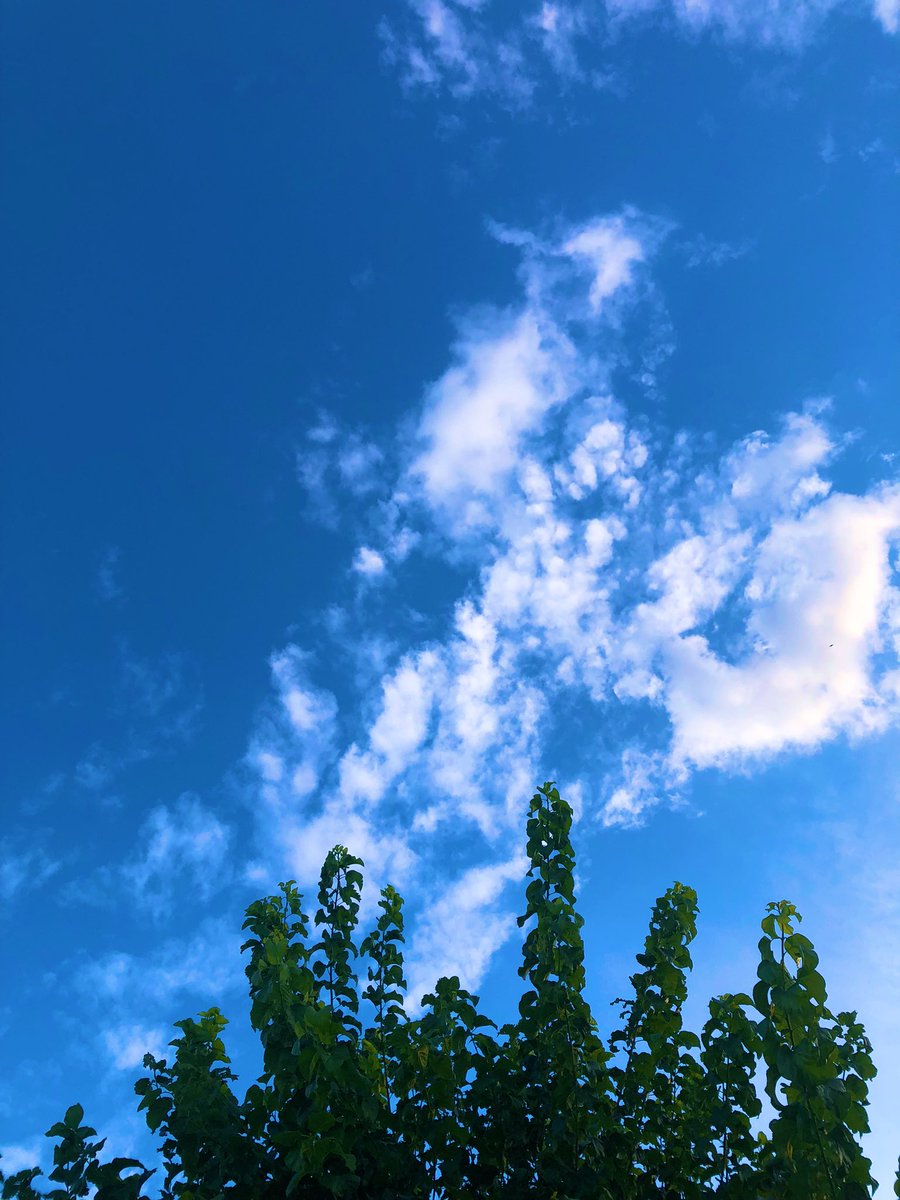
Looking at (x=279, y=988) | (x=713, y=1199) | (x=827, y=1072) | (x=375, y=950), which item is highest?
(x=375, y=950)

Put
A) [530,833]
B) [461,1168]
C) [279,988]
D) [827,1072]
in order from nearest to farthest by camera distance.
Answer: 1. [827,1072]
2. [279,988]
3. [461,1168]
4. [530,833]

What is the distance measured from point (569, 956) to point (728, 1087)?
198 centimetres

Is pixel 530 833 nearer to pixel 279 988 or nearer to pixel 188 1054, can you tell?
pixel 279 988

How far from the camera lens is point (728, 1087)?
863 centimetres

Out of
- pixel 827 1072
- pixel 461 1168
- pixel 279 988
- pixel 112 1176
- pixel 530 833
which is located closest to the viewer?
pixel 827 1072

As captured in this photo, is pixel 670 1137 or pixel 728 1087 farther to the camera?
pixel 670 1137

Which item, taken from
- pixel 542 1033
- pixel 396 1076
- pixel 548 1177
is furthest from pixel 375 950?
pixel 548 1177

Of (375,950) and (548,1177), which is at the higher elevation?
(375,950)

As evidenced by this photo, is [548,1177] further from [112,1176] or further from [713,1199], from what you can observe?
[112,1176]

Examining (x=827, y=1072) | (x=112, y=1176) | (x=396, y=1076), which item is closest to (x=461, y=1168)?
(x=396, y=1076)

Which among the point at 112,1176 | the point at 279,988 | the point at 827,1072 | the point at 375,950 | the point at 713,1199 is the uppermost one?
the point at 375,950

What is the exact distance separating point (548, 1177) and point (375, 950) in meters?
3.21

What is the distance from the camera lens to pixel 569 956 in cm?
921

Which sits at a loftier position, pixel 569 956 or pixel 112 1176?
pixel 569 956
